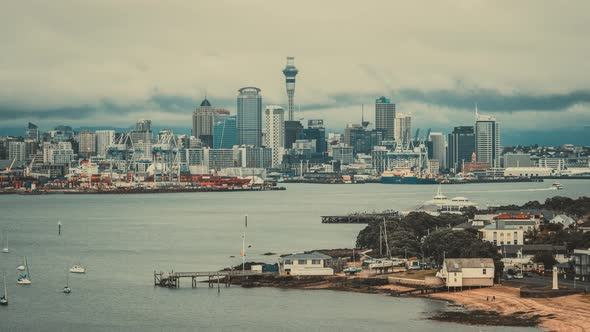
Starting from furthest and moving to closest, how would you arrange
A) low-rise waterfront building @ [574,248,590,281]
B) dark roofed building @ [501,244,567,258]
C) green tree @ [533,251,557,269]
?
1. dark roofed building @ [501,244,567,258]
2. green tree @ [533,251,557,269]
3. low-rise waterfront building @ [574,248,590,281]

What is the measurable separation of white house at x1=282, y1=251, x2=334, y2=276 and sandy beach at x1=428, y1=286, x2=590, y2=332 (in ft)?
19.2

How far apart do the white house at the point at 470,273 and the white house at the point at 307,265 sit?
549cm

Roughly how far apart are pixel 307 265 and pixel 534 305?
10627 mm

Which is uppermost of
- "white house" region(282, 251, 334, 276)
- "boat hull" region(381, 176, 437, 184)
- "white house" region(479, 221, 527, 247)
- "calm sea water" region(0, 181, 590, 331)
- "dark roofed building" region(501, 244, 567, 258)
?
"boat hull" region(381, 176, 437, 184)

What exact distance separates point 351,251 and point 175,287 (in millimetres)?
12108

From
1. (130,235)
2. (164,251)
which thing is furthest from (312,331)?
(130,235)

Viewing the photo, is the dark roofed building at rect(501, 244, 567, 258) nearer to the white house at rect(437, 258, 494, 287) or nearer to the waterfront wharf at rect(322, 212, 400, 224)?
the white house at rect(437, 258, 494, 287)

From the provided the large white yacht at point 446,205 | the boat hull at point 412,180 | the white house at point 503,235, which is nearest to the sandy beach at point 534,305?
the white house at point 503,235

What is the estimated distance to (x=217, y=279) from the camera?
38.0 meters

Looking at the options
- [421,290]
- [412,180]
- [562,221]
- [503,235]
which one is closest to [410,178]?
[412,180]

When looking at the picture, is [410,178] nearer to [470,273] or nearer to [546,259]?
[546,259]

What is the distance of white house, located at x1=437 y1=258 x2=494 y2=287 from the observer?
34.1m

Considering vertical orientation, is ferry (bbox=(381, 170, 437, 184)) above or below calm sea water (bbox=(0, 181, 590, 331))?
above

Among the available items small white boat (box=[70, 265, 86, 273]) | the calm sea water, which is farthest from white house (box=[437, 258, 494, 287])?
small white boat (box=[70, 265, 86, 273])
